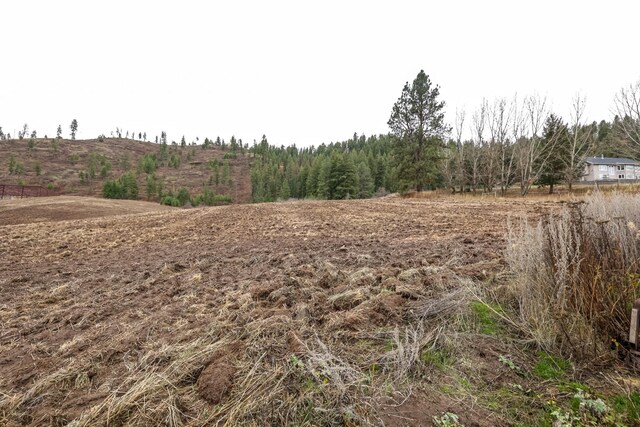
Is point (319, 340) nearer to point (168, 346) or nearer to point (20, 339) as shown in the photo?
point (168, 346)

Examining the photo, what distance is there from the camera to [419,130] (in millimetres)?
26625

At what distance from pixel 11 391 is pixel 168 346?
1002mm

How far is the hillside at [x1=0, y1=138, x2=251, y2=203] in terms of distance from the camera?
6359cm

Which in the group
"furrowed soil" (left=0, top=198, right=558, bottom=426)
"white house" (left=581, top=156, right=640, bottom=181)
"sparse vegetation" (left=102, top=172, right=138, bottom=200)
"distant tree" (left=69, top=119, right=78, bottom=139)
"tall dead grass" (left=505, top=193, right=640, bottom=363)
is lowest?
"furrowed soil" (left=0, top=198, right=558, bottom=426)

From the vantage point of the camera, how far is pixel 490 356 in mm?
2068

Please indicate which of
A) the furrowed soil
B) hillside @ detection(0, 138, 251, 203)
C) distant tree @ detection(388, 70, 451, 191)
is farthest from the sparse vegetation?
the furrowed soil

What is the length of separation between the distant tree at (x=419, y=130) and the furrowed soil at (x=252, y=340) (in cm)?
2212

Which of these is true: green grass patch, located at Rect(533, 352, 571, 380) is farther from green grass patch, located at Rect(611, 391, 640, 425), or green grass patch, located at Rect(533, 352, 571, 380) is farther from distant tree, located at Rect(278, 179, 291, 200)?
distant tree, located at Rect(278, 179, 291, 200)

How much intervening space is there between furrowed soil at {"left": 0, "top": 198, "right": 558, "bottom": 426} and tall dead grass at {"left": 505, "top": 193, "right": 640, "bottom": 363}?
1.47ft

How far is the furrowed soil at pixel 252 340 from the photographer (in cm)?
169

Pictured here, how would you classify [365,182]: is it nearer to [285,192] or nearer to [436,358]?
[285,192]

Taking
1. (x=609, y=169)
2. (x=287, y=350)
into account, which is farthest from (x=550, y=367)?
(x=609, y=169)

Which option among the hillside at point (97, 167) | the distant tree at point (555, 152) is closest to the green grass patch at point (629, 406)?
the distant tree at point (555, 152)

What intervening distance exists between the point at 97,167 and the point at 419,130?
3234 inches
